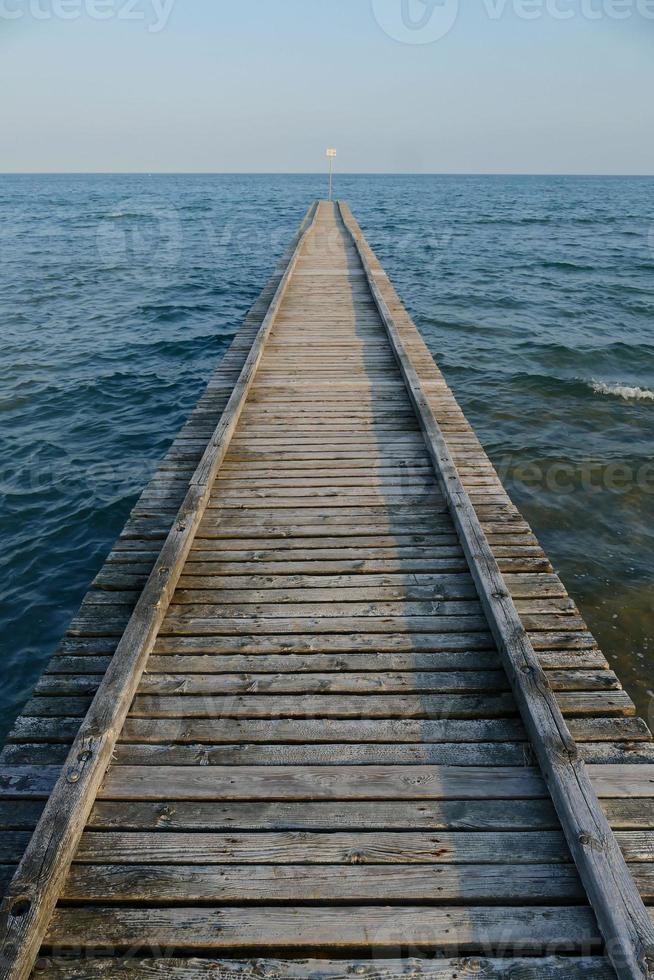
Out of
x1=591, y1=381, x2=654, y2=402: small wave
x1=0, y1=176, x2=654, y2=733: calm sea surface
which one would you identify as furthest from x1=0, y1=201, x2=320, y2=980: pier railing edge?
x1=591, y1=381, x2=654, y2=402: small wave

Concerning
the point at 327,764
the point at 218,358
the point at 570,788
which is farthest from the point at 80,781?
the point at 218,358

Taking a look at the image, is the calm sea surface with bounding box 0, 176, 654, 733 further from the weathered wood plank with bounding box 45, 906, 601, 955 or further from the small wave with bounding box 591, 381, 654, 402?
the weathered wood plank with bounding box 45, 906, 601, 955

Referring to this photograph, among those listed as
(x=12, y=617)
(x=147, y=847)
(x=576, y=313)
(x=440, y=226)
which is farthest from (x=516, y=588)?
(x=440, y=226)

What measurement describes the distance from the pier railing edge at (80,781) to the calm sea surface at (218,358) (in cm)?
254

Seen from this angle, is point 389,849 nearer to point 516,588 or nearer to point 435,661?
point 435,661

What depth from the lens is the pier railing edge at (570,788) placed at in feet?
7.63

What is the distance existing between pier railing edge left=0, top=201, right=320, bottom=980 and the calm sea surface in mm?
2535

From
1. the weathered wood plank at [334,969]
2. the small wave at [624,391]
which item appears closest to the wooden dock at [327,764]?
the weathered wood plank at [334,969]

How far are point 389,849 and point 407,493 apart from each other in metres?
3.53

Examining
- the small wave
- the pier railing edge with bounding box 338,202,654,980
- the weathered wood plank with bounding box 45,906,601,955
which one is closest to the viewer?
the pier railing edge with bounding box 338,202,654,980

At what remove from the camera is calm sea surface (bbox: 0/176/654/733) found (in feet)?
23.6

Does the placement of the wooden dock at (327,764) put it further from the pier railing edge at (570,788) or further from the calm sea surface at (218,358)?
the calm sea surface at (218,358)

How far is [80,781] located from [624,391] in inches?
520

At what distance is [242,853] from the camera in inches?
109
